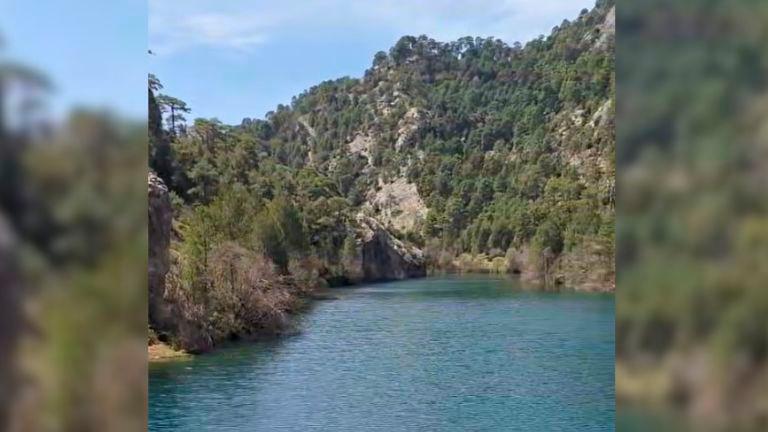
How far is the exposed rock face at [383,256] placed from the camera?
28328mm

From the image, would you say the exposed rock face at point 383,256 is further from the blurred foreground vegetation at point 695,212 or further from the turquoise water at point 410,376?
the blurred foreground vegetation at point 695,212

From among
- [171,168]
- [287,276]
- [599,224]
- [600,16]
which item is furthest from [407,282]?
[600,16]

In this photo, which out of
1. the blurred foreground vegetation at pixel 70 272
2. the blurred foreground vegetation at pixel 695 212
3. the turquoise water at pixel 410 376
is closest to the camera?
the blurred foreground vegetation at pixel 695 212

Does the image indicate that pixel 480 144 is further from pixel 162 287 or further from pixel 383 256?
pixel 162 287

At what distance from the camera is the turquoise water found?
8.79 metres

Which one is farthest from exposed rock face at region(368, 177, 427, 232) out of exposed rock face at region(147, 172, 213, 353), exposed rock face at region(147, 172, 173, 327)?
exposed rock face at region(147, 172, 173, 327)

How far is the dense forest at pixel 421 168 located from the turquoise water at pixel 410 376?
5.32ft

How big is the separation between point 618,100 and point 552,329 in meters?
13.6

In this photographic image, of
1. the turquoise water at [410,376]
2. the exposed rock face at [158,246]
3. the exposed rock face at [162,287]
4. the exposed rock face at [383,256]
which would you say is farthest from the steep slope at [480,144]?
the exposed rock face at [158,246]

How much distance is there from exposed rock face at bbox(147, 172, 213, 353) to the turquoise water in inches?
13.4

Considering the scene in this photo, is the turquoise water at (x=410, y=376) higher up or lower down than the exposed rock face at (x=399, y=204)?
lower down

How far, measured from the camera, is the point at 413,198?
3806cm

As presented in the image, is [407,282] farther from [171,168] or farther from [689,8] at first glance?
[689,8]

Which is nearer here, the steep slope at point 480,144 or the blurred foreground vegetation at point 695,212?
the blurred foreground vegetation at point 695,212
